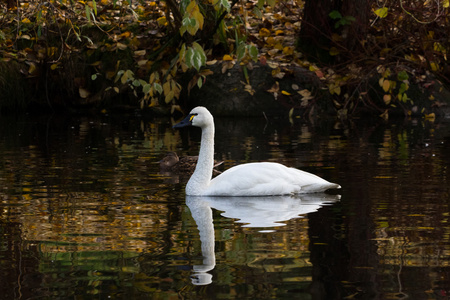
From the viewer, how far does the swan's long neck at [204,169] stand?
28.6ft

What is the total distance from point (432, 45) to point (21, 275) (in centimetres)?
1328

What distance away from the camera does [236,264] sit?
5527 millimetres

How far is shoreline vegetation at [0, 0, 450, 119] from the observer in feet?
56.0

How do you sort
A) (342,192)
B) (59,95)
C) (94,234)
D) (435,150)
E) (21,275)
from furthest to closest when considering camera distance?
(59,95) → (435,150) → (342,192) → (94,234) → (21,275)

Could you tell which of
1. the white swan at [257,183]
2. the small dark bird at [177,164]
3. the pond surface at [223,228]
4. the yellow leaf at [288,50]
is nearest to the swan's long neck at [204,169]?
the white swan at [257,183]

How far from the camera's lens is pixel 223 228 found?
22.5 ft

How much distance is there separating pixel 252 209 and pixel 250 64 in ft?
32.8

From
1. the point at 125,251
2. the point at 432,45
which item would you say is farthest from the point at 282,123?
the point at 125,251

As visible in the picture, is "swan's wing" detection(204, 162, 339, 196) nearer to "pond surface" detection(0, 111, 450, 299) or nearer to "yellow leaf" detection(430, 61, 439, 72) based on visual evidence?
"pond surface" detection(0, 111, 450, 299)

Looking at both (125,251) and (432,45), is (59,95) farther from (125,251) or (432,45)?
(125,251)

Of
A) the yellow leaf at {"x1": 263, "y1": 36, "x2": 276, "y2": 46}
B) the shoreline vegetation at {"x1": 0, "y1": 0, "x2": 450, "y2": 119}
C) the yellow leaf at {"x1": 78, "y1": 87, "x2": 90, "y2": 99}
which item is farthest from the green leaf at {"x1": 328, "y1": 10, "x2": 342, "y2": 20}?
the yellow leaf at {"x1": 78, "y1": 87, "x2": 90, "y2": 99}

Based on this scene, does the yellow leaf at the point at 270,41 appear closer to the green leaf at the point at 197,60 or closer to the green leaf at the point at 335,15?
the green leaf at the point at 335,15

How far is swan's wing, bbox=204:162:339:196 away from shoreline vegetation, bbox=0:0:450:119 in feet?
24.9

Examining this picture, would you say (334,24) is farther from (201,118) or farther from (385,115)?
(201,118)
